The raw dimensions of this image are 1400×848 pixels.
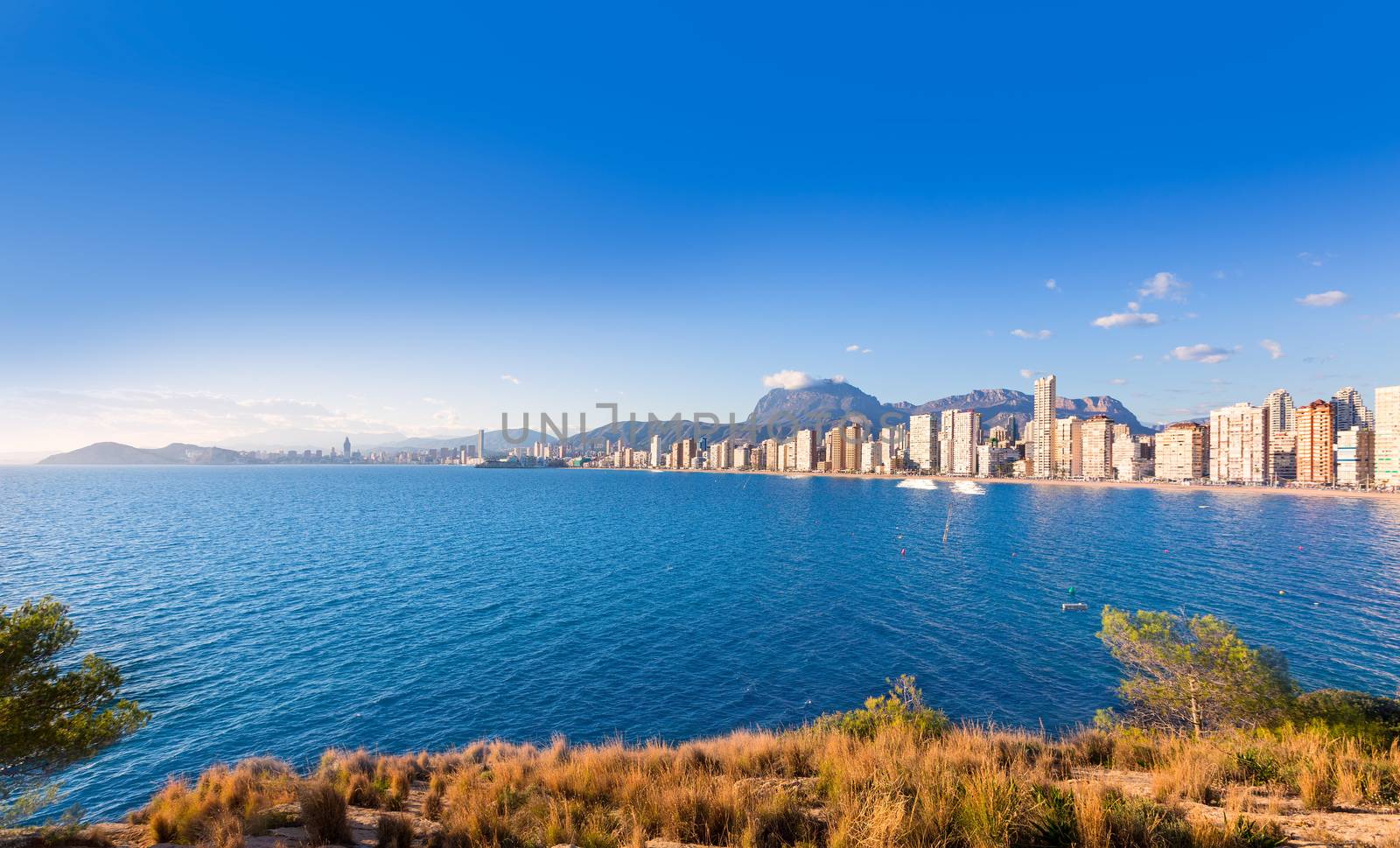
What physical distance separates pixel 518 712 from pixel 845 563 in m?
42.4

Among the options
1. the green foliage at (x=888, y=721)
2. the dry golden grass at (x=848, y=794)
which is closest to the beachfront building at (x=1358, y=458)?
the dry golden grass at (x=848, y=794)

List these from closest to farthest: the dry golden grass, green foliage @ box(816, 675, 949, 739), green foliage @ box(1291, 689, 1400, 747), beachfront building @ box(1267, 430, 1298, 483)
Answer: the dry golden grass, green foliage @ box(816, 675, 949, 739), green foliage @ box(1291, 689, 1400, 747), beachfront building @ box(1267, 430, 1298, 483)

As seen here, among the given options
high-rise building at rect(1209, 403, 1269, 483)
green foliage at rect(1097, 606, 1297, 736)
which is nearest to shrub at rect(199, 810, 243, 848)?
green foliage at rect(1097, 606, 1297, 736)

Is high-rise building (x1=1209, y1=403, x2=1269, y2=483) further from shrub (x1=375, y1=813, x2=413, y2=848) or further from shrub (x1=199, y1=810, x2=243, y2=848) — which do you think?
shrub (x1=199, y1=810, x2=243, y2=848)

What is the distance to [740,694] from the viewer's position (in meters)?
27.3

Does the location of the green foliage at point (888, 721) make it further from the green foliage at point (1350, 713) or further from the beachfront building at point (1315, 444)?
the beachfront building at point (1315, 444)

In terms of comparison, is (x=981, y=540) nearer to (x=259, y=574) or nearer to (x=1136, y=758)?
(x=1136, y=758)

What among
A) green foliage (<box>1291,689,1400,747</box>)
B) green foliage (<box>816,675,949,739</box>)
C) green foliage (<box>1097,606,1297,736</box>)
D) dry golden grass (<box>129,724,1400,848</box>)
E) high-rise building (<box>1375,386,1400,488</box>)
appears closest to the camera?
dry golden grass (<box>129,724,1400,848</box>)

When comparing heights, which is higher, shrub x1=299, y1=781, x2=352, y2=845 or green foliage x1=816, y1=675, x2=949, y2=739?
shrub x1=299, y1=781, x2=352, y2=845

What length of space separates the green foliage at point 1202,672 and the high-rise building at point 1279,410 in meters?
237

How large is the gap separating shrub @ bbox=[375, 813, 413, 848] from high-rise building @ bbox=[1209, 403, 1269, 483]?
254599 millimetres

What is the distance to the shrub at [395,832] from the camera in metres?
8.73

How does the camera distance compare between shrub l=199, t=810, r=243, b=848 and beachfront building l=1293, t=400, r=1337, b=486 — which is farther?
beachfront building l=1293, t=400, r=1337, b=486

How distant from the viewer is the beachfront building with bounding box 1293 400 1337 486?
164 m
